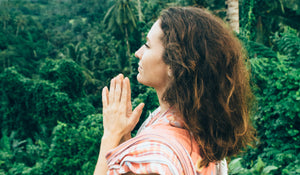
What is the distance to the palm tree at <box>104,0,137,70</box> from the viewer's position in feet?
62.0

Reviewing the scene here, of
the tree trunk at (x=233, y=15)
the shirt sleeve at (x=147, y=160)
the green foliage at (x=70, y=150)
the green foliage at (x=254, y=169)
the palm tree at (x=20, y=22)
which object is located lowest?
the green foliage at (x=70, y=150)

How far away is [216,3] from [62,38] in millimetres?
21377

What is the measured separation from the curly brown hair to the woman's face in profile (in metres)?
0.03

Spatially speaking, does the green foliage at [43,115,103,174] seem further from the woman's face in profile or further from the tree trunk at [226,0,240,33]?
the woman's face in profile

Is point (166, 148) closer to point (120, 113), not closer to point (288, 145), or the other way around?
point (120, 113)

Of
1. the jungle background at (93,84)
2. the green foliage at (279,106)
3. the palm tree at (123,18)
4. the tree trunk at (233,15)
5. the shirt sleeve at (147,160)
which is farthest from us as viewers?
the palm tree at (123,18)

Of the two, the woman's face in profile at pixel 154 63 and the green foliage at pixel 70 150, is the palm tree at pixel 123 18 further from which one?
the woman's face in profile at pixel 154 63

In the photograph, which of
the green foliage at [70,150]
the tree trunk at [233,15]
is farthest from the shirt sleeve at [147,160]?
the green foliage at [70,150]

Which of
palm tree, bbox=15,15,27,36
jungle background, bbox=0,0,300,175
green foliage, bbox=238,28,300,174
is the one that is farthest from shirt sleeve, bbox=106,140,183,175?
palm tree, bbox=15,15,27,36

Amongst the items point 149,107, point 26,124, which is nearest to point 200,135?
point 149,107

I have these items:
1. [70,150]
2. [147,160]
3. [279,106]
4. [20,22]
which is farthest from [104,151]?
[20,22]

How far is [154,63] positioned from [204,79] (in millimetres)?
197

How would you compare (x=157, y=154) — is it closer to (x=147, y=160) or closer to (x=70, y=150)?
(x=147, y=160)

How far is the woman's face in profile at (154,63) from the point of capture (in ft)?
3.02
